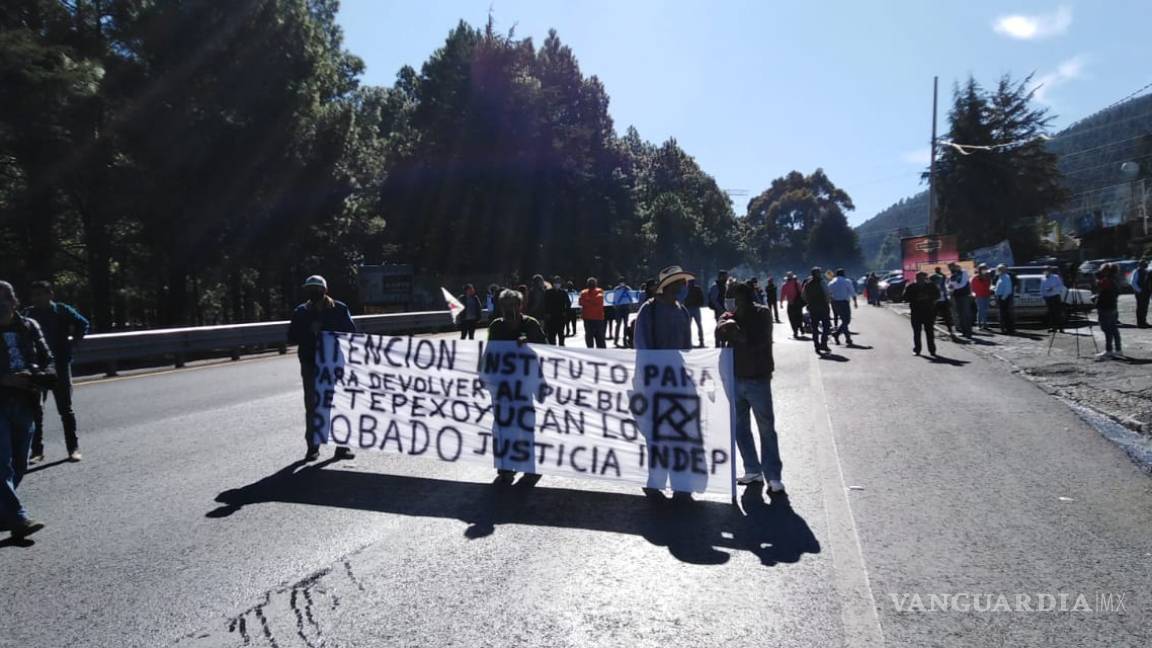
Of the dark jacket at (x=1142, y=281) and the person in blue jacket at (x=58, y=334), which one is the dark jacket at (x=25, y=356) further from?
the dark jacket at (x=1142, y=281)

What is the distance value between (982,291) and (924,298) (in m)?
7.70

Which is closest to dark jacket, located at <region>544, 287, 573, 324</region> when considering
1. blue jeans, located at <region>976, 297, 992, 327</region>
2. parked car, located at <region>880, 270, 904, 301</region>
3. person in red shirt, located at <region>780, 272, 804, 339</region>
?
person in red shirt, located at <region>780, 272, 804, 339</region>

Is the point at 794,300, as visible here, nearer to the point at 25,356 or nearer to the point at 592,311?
the point at 592,311

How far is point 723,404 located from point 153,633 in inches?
160

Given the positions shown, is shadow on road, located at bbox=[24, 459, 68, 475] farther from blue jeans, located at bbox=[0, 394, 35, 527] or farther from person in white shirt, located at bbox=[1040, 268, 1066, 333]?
person in white shirt, located at bbox=[1040, 268, 1066, 333]

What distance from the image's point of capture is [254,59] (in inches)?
1178

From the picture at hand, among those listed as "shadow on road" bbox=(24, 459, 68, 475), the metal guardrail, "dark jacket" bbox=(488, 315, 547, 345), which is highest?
"dark jacket" bbox=(488, 315, 547, 345)

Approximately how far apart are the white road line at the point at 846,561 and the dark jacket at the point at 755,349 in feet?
3.62

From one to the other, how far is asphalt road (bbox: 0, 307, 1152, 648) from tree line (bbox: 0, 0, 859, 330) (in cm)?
1899

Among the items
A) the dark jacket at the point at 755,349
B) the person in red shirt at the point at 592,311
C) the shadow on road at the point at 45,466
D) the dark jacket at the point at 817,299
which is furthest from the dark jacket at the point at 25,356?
the dark jacket at the point at 817,299

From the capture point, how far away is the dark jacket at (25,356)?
5.89 metres

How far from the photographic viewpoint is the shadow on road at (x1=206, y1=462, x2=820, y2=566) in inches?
208

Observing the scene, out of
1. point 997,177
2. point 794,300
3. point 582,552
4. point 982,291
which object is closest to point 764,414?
point 582,552

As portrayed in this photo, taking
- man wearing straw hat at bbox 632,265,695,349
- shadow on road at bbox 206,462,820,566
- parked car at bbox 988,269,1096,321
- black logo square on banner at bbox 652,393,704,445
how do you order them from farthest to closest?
parked car at bbox 988,269,1096,321
man wearing straw hat at bbox 632,265,695,349
black logo square on banner at bbox 652,393,704,445
shadow on road at bbox 206,462,820,566
